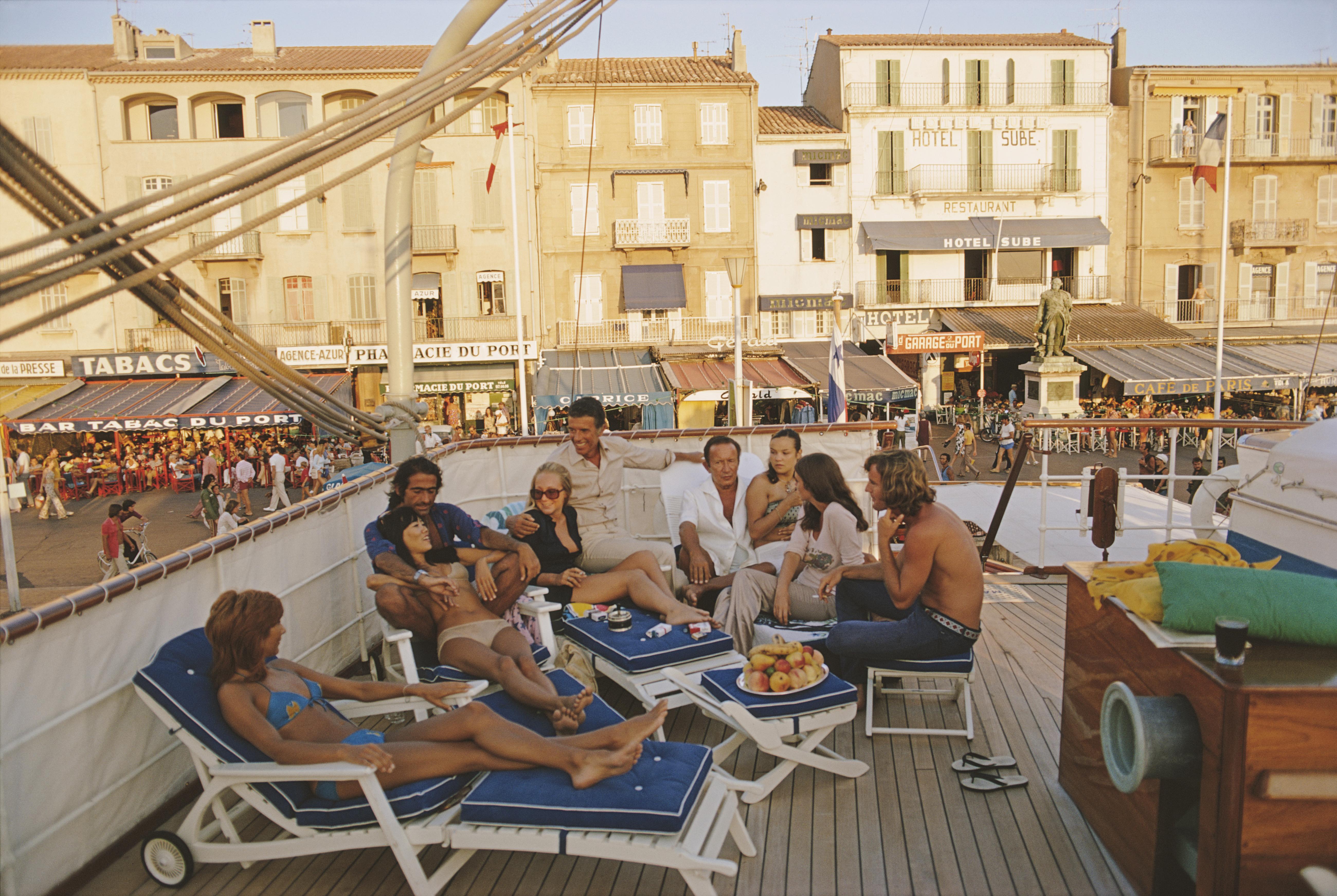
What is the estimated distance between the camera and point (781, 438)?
5219 mm

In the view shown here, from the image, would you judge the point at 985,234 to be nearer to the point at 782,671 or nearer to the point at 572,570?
the point at 572,570

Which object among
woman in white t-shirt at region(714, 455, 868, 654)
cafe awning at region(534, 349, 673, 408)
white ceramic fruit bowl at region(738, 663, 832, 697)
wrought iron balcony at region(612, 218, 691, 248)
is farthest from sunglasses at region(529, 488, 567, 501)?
wrought iron balcony at region(612, 218, 691, 248)

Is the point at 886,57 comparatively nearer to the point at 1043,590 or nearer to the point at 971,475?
the point at 971,475

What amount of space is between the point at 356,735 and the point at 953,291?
27341mm

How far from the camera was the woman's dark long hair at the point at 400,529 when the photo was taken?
429 centimetres

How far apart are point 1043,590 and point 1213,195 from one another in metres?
27.8

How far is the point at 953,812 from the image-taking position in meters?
3.39

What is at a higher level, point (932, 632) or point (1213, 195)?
point (1213, 195)

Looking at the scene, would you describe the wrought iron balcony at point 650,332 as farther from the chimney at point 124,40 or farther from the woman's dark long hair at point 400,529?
the woman's dark long hair at point 400,529

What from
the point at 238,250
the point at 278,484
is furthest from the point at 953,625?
the point at 238,250

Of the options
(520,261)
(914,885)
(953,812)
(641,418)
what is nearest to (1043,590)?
(953,812)

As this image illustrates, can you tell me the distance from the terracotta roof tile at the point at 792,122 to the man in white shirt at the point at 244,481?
1705cm

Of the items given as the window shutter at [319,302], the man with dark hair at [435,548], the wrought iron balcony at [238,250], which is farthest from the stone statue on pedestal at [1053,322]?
the wrought iron balcony at [238,250]

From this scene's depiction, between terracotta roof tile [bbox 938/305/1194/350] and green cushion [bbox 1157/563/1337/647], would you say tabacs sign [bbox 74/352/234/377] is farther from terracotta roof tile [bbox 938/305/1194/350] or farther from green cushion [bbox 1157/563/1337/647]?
green cushion [bbox 1157/563/1337/647]
